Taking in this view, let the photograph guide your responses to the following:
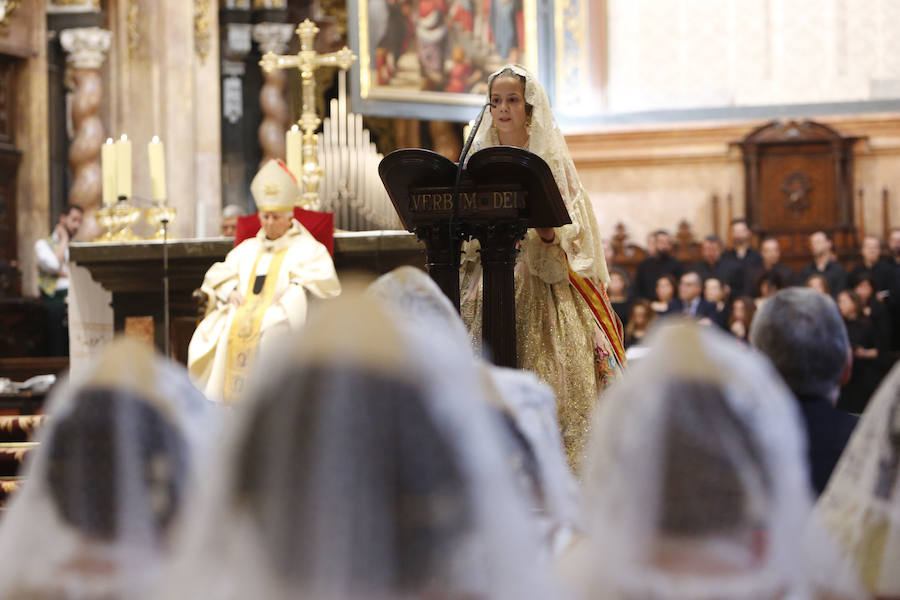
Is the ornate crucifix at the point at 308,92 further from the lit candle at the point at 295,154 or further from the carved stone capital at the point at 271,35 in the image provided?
the carved stone capital at the point at 271,35

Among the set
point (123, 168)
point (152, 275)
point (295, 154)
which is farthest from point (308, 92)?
point (152, 275)

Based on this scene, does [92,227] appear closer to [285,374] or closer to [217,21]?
[217,21]

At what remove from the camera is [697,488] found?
1.51 m

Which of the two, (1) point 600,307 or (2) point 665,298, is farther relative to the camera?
(2) point 665,298

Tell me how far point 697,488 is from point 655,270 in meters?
9.92

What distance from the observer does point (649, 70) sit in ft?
46.7

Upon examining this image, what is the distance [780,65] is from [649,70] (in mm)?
1451

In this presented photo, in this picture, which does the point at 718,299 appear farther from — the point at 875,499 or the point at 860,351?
the point at 875,499

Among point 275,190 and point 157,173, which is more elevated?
point 157,173

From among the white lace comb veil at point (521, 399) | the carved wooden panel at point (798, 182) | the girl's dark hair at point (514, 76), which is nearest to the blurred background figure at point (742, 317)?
the carved wooden panel at point (798, 182)

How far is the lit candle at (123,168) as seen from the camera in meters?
7.50

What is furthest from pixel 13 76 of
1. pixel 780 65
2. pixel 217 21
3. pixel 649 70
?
pixel 780 65

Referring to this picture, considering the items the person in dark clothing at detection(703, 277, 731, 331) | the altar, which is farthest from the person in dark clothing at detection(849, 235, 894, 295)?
the altar

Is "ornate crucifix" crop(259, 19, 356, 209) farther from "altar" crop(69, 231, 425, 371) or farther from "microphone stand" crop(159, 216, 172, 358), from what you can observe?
"microphone stand" crop(159, 216, 172, 358)
